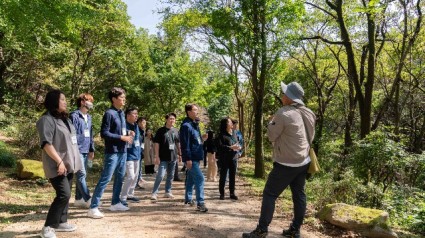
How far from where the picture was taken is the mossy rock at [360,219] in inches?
211

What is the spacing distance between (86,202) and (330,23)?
1813 cm

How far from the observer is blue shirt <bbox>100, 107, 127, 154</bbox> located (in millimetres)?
5855

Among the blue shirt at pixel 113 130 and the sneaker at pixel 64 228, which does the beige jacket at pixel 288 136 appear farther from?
the sneaker at pixel 64 228

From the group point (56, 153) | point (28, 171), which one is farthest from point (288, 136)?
point (28, 171)

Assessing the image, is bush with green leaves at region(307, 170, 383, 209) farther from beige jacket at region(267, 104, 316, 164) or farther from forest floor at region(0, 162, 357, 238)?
beige jacket at region(267, 104, 316, 164)

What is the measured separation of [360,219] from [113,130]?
4233mm

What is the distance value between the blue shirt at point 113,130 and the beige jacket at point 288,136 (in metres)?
2.62

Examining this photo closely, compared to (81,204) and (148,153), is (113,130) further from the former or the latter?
(148,153)

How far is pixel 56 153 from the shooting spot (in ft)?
14.7

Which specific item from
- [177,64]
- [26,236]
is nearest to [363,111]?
[26,236]

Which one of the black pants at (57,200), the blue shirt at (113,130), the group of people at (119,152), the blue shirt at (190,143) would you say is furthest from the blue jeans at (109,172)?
the black pants at (57,200)

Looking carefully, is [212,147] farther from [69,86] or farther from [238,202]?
[69,86]

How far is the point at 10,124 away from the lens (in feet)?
62.8

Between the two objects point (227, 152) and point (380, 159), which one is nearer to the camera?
point (380, 159)
